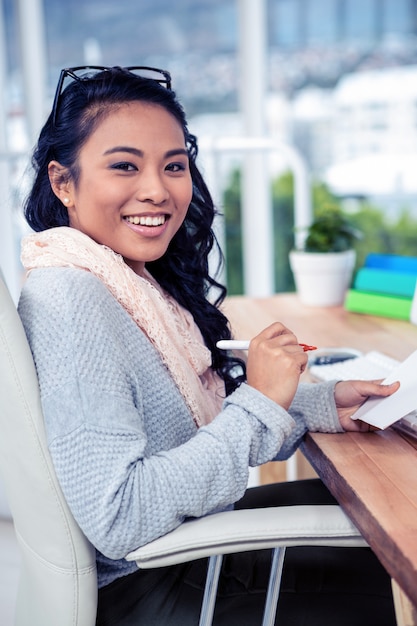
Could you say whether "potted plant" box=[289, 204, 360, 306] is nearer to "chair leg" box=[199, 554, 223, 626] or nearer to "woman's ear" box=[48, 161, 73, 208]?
"woman's ear" box=[48, 161, 73, 208]

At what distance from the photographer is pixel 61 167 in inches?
45.8

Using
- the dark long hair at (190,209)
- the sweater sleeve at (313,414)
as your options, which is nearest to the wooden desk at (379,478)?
the sweater sleeve at (313,414)

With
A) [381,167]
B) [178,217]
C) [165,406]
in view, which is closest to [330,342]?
[178,217]

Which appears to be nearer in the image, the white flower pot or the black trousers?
the black trousers

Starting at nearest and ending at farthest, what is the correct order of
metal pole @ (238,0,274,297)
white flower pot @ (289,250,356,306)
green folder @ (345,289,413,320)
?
green folder @ (345,289,413,320) < white flower pot @ (289,250,356,306) < metal pole @ (238,0,274,297)

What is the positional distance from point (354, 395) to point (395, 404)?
10 centimetres

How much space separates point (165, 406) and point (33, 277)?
0.80 feet

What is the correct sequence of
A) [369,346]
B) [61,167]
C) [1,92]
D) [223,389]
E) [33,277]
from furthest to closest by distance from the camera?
[1,92] → [369,346] → [223,389] → [61,167] → [33,277]

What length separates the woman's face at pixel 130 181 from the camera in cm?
111

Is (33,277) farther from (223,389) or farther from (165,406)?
(223,389)

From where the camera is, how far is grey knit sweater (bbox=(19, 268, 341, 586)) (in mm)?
908

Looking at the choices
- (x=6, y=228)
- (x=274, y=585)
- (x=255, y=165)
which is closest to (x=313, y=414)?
(x=274, y=585)

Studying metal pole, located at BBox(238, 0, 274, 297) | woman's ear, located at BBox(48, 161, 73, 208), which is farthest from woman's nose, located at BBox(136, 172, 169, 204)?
metal pole, located at BBox(238, 0, 274, 297)

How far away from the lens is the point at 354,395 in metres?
1.24
